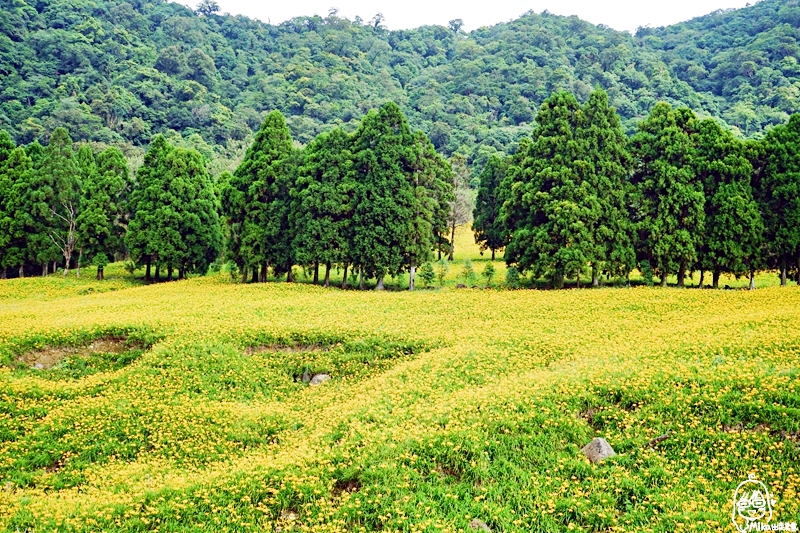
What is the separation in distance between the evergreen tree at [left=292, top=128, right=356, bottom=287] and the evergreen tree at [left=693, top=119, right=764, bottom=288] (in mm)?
21343

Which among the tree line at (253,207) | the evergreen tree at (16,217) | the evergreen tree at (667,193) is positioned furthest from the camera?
the evergreen tree at (16,217)

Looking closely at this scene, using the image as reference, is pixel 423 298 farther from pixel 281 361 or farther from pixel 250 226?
pixel 250 226

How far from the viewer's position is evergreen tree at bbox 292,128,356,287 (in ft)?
122

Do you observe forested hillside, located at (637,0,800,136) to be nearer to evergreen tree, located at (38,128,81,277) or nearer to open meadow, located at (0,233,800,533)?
open meadow, located at (0,233,800,533)

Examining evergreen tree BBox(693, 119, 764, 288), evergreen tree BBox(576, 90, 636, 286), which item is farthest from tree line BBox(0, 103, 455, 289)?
evergreen tree BBox(693, 119, 764, 288)

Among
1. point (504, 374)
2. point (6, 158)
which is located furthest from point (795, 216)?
point (6, 158)

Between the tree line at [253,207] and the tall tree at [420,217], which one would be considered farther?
the tall tree at [420,217]

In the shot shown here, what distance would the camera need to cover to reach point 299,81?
160 meters

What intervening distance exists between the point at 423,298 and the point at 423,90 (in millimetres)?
143949

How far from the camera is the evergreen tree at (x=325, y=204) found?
122ft

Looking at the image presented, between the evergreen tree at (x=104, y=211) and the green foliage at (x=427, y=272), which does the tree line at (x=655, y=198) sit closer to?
the green foliage at (x=427, y=272)

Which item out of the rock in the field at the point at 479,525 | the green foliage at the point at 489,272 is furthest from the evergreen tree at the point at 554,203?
the rock in the field at the point at 479,525

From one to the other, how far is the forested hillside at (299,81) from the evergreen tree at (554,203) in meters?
67.7

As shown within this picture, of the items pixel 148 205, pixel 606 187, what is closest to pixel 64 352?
pixel 148 205
